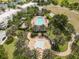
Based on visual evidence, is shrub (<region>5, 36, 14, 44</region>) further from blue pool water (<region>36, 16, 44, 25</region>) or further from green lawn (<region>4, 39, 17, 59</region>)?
blue pool water (<region>36, 16, 44, 25</region>)

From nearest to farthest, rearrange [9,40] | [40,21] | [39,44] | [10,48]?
[10,48]
[39,44]
[9,40]
[40,21]

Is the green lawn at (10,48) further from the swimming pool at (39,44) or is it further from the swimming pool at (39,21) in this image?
the swimming pool at (39,21)

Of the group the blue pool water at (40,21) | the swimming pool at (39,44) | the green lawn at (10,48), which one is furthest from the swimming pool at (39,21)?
the green lawn at (10,48)

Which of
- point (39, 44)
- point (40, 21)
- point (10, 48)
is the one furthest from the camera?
point (40, 21)

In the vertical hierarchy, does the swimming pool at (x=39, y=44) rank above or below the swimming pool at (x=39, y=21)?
below

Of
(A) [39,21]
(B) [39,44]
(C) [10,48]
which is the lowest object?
(C) [10,48]

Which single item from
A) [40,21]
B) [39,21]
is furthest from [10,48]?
[40,21]

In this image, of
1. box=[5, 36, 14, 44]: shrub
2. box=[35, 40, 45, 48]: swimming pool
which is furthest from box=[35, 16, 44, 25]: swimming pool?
box=[5, 36, 14, 44]: shrub

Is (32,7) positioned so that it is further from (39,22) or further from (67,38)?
(67,38)

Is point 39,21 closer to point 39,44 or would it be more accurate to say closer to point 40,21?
point 40,21

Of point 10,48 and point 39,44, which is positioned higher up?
point 39,44

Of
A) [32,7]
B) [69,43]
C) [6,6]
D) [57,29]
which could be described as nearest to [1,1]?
[6,6]
